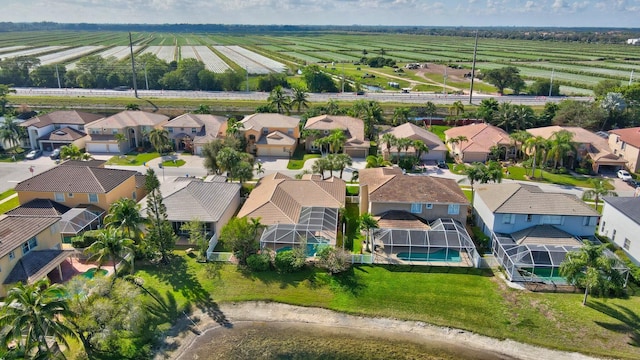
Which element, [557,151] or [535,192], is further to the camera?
[557,151]

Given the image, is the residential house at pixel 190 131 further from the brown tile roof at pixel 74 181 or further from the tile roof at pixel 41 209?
the tile roof at pixel 41 209

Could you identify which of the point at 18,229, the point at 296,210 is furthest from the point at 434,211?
the point at 18,229

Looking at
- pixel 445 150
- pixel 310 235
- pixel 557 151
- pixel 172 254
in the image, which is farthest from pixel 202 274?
pixel 557 151

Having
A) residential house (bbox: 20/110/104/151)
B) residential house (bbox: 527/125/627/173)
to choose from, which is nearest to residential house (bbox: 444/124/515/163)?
residential house (bbox: 527/125/627/173)

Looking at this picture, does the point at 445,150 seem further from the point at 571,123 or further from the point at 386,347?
the point at 386,347

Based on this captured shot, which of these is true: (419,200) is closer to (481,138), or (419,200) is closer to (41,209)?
(481,138)

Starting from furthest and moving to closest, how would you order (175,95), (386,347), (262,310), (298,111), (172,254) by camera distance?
(175,95), (298,111), (172,254), (262,310), (386,347)

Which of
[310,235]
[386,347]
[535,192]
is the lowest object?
[386,347]
